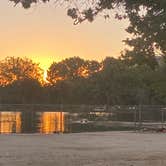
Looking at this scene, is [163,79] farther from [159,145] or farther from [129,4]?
[129,4]

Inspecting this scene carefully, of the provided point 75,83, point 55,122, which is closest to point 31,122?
point 55,122

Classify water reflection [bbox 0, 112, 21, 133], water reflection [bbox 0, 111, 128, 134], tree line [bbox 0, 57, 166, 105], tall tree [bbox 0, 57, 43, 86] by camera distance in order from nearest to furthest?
water reflection [bbox 0, 112, 21, 133] → water reflection [bbox 0, 111, 128, 134] → tree line [bbox 0, 57, 166, 105] → tall tree [bbox 0, 57, 43, 86]

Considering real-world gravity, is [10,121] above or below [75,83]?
below

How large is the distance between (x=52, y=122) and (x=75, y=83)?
281 ft

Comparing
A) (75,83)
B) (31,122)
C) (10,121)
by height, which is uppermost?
(75,83)

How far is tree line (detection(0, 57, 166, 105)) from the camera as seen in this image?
91.7 meters

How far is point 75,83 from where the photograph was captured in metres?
132

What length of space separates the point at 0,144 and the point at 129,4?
1509 centimetres

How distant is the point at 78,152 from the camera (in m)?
24.4

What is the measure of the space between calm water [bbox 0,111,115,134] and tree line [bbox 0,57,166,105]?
27.1 metres

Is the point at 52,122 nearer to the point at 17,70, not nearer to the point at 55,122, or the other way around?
the point at 55,122

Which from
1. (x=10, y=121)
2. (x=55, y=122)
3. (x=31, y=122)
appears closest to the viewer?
(x=31, y=122)

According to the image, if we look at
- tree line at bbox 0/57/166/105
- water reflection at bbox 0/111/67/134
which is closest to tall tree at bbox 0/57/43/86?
tree line at bbox 0/57/166/105

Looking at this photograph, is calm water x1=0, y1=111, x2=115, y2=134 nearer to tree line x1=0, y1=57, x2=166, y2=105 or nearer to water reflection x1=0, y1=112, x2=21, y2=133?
water reflection x1=0, y1=112, x2=21, y2=133
